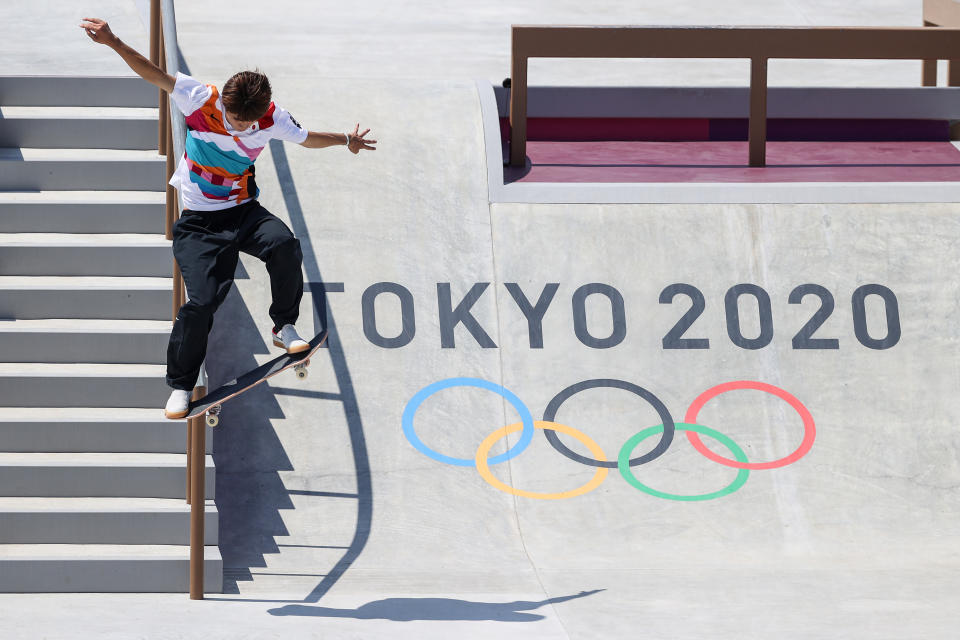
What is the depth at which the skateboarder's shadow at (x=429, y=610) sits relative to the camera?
636cm

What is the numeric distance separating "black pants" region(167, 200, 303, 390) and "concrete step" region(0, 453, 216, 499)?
0.80 meters

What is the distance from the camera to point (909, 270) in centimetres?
894

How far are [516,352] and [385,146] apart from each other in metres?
2.31

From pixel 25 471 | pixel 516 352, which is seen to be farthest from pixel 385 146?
pixel 25 471

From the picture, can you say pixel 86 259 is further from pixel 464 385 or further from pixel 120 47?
pixel 464 385

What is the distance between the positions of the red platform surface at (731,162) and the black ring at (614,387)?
227 cm

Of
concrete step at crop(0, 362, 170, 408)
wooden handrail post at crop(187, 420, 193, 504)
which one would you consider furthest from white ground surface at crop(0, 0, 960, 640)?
concrete step at crop(0, 362, 170, 408)

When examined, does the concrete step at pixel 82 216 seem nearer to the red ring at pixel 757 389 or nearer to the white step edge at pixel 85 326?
the white step edge at pixel 85 326

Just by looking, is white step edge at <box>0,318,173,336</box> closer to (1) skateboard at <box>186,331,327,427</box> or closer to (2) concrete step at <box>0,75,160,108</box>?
(1) skateboard at <box>186,331,327,427</box>

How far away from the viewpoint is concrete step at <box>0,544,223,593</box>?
6509 mm

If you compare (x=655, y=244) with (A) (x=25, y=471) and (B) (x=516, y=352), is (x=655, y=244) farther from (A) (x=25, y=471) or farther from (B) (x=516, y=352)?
(A) (x=25, y=471)

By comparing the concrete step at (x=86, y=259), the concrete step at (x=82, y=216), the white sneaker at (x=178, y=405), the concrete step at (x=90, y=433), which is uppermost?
the concrete step at (x=82, y=216)

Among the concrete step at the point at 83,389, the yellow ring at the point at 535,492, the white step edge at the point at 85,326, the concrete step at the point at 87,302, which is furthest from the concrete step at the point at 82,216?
the yellow ring at the point at 535,492

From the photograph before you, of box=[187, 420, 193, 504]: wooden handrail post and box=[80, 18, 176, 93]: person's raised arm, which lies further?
box=[187, 420, 193, 504]: wooden handrail post
